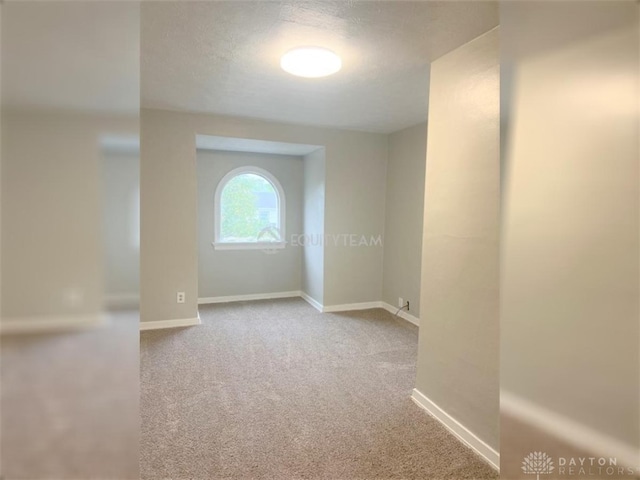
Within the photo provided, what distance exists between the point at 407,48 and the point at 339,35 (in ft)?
1.33

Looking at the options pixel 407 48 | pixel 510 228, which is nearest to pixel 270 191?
pixel 407 48

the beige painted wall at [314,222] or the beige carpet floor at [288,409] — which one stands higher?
the beige painted wall at [314,222]

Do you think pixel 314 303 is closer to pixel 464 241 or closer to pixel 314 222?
pixel 314 222

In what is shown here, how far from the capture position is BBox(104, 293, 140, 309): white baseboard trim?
424mm

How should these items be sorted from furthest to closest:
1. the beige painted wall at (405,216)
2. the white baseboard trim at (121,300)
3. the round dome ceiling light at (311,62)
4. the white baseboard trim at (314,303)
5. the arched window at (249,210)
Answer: the arched window at (249,210), the white baseboard trim at (314,303), the beige painted wall at (405,216), the round dome ceiling light at (311,62), the white baseboard trim at (121,300)

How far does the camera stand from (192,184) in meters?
3.53

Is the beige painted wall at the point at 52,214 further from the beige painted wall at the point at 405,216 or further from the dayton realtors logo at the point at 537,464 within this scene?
the beige painted wall at the point at 405,216

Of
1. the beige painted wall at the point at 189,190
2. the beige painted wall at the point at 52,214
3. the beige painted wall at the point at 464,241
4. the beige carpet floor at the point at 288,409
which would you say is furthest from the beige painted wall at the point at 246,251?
the beige painted wall at the point at 52,214

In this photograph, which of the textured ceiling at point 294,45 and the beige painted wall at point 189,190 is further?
the beige painted wall at point 189,190

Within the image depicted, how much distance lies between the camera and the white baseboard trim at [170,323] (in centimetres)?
347

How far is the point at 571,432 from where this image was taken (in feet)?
2.46

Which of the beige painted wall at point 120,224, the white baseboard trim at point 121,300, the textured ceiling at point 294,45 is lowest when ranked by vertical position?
the white baseboard trim at point 121,300

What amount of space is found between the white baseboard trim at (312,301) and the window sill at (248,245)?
736 millimetres

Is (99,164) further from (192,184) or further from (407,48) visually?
(192,184)
